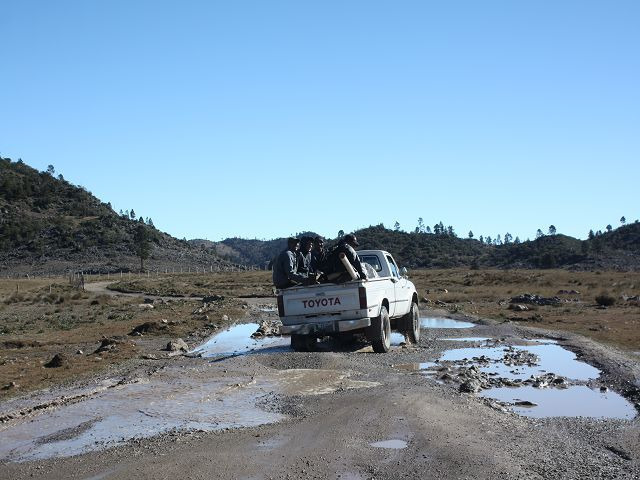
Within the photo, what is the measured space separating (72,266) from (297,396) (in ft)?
334

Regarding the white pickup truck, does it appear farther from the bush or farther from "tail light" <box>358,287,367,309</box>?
the bush

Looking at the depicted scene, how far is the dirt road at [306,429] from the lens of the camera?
6922mm

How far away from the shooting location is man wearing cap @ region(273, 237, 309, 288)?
Result: 15891 mm

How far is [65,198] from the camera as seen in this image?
138500 millimetres

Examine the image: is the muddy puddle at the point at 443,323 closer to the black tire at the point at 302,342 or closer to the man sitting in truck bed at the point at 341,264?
the black tire at the point at 302,342

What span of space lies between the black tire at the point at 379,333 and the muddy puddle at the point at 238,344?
232 centimetres

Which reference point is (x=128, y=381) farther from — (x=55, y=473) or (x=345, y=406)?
(x=55, y=473)

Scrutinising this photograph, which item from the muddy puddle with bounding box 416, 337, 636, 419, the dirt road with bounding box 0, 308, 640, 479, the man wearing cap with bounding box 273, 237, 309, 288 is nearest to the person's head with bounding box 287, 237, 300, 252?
the man wearing cap with bounding box 273, 237, 309, 288

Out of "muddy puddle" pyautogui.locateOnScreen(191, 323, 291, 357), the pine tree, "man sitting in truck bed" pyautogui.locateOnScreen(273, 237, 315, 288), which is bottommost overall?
"muddy puddle" pyautogui.locateOnScreen(191, 323, 291, 357)

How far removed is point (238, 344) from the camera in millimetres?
19047

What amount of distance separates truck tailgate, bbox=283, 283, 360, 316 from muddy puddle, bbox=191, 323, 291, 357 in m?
1.59

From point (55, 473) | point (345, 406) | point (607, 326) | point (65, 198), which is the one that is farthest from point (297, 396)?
point (65, 198)

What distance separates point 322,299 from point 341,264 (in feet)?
2.94

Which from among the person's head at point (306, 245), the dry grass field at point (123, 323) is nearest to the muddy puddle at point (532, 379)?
the dry grass field at point (123, 323)
